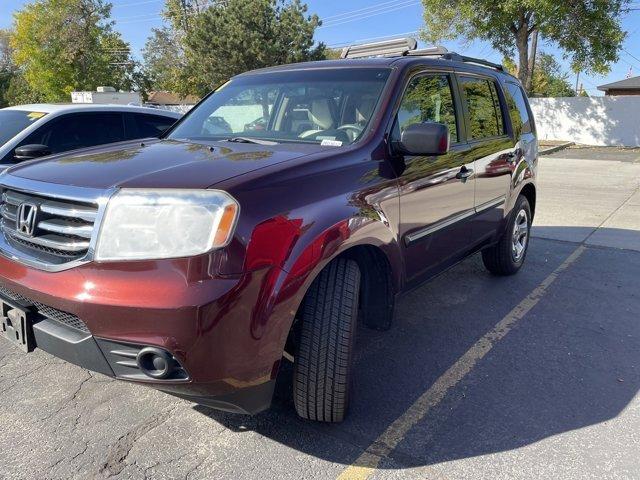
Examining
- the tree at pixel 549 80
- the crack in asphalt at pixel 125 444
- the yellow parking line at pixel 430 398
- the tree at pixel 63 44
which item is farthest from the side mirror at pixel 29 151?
the tree at pixel 549 80

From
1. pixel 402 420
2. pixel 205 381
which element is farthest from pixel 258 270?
pixel 402 420

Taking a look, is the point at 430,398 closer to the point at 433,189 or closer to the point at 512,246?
the point at 433,189

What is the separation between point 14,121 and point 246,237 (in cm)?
476

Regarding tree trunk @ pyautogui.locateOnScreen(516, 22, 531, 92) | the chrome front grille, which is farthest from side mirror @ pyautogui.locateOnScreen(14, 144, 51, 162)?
tree trunk @ pyautogui.locateOnScreen(516, 22, 531, 92)

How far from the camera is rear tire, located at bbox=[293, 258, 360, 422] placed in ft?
8.04

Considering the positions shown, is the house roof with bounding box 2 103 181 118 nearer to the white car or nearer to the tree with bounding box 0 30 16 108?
the white car

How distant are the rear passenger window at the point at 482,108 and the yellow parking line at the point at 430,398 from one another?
57.2 inches

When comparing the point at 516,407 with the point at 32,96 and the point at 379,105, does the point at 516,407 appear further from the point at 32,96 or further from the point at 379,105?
the point at 32,96

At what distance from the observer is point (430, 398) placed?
3000 millimetres

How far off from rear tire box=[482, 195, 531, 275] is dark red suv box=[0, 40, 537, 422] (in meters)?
1.47

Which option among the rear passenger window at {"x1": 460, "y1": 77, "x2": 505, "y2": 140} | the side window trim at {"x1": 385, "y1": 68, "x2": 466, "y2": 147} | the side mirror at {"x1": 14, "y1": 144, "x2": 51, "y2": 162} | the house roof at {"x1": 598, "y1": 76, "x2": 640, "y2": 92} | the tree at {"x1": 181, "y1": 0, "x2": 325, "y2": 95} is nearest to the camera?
the side window trim at {"x1": 385, "y1": 68, "x2": 466, "y2": 147}

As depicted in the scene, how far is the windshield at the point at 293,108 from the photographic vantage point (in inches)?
123

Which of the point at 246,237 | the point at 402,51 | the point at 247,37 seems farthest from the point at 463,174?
the point at 247,37

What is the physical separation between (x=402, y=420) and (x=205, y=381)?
3.97 ft
